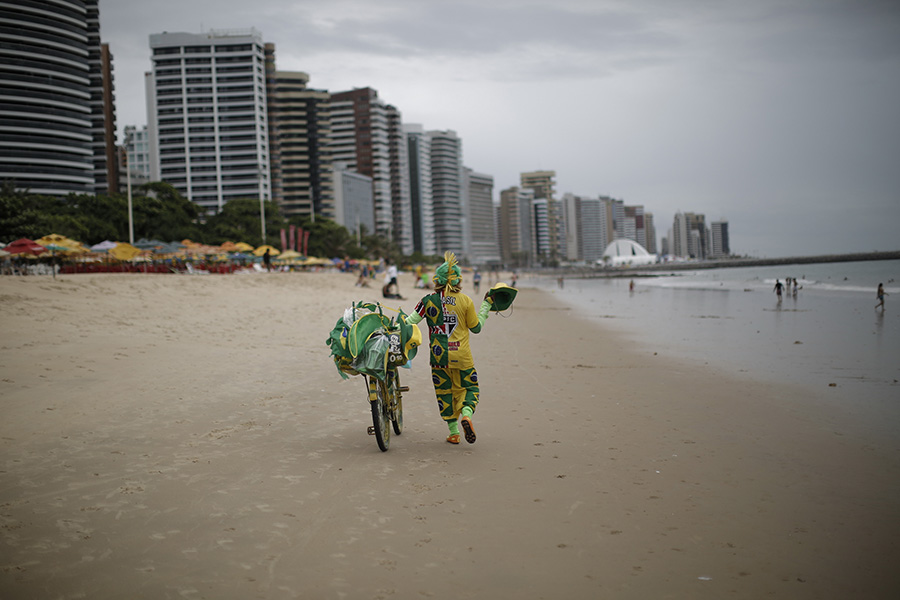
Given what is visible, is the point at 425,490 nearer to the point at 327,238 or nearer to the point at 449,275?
the point at 449,275

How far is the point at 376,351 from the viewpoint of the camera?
5.39 m

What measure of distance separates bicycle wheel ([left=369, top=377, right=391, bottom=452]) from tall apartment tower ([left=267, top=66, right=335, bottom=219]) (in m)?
120

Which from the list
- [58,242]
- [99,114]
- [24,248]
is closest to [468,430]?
[24,248]

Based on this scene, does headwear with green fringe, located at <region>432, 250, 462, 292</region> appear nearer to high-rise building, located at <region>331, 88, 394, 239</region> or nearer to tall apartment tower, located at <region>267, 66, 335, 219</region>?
tall apartment tower, located at <region>267, 66, 335, 219</region>

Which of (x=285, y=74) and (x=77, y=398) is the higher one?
(x=285, y=74)

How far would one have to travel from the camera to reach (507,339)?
1532 cm

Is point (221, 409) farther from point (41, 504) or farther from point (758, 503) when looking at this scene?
point (758, 503)

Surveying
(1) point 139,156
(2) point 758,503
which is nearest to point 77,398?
(2) point 758,503

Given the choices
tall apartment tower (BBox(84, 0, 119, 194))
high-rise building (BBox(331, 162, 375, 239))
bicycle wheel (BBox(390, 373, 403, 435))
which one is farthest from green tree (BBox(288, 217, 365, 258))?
bicycle wheel (BBox(390, 373, 403, 435))

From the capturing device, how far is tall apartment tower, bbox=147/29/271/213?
110875 millimetres

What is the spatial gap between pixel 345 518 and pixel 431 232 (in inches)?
7243

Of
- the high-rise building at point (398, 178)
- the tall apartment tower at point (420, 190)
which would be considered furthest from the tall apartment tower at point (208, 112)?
the tall apartment tower at point (420, 190)

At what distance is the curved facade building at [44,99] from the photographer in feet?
273

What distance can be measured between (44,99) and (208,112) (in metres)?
29.4
